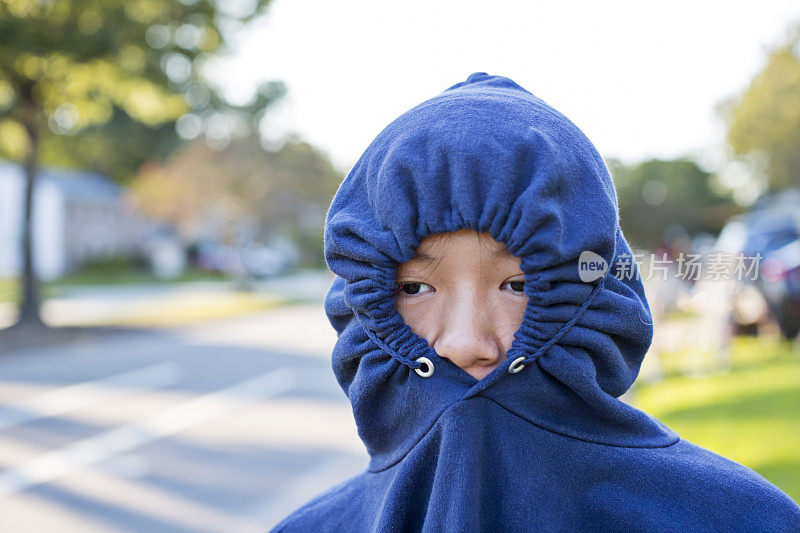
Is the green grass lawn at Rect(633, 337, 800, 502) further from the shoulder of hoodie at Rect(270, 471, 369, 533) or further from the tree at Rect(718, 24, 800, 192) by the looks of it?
the tree at Rect(718, 24, 800, 192)

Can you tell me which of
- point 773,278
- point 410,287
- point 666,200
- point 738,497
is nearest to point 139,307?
point 773,278

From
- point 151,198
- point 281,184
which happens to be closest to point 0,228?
point 151,198

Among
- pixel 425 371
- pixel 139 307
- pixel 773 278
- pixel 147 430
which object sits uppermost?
pixel 425 371

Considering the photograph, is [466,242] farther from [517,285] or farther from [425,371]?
[425,371]

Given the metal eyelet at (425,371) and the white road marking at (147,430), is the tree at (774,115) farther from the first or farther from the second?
the metal eyelet at (425,371)

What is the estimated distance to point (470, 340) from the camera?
1.24 metres

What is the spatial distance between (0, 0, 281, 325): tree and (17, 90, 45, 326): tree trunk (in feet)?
0.07

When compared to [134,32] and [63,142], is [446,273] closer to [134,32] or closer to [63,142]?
[134,32]

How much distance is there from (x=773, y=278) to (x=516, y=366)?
10.0 m

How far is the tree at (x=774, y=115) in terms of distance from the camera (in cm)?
1775

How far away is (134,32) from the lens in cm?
1463

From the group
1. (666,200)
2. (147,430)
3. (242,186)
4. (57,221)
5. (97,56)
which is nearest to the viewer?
(147,430)

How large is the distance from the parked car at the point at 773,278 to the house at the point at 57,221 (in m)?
32.3

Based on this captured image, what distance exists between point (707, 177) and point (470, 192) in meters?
52.2
